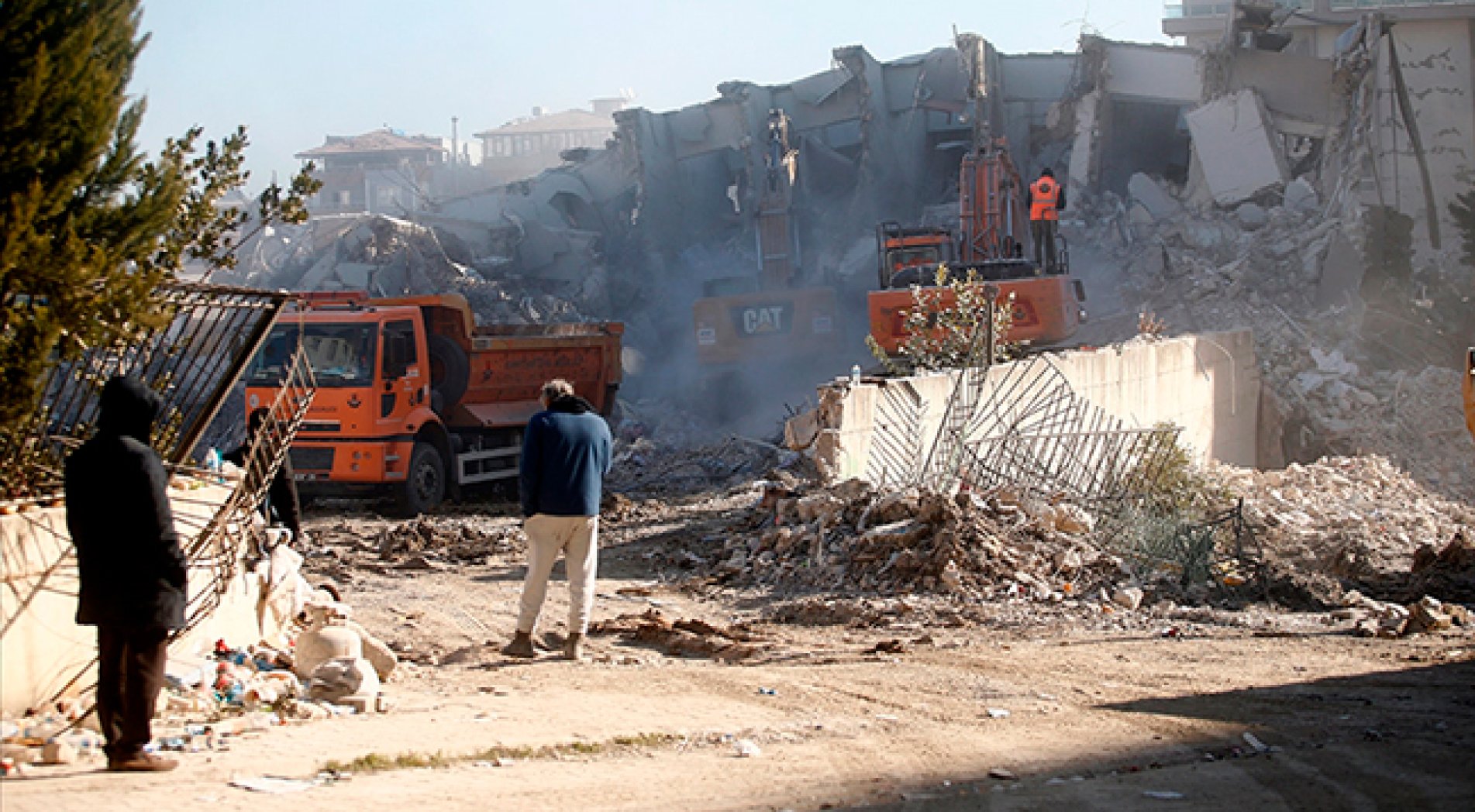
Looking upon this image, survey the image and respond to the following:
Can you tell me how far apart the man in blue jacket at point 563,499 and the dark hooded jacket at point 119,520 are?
10.3 feet

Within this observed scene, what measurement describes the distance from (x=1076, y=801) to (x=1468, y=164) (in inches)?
1411

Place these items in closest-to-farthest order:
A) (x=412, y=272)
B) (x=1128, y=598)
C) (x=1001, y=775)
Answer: (x=1001, y=775) < (x=1128, y=598) < (x=412, y=272)

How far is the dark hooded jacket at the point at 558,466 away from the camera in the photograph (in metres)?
8.58

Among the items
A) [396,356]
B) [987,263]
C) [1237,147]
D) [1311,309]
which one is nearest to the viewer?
[396,356]

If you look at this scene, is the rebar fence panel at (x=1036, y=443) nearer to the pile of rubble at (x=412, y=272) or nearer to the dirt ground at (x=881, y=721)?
the dirt ground at (x=881, y=721)

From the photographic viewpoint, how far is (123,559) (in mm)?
5496

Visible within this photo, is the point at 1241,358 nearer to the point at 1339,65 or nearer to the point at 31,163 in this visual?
the point at 1339,65

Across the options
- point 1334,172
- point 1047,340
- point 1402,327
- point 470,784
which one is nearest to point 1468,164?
point 1334,172

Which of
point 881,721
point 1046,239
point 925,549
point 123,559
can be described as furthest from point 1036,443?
point 123,559

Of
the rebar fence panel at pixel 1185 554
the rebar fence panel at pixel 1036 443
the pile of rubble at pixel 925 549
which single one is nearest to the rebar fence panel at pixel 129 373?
the pile of rubble at pixel 925 549

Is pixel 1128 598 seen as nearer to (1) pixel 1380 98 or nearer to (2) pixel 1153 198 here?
(2) pixel 1153 198

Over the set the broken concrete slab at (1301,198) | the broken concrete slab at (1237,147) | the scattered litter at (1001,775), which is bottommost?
the scattered litter at (1001,775)

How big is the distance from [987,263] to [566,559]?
15.7 meters

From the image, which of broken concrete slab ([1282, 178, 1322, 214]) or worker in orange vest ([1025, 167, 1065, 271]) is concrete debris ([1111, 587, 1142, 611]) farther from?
broken concrete slab ([1282, 178, 1322, 214])
